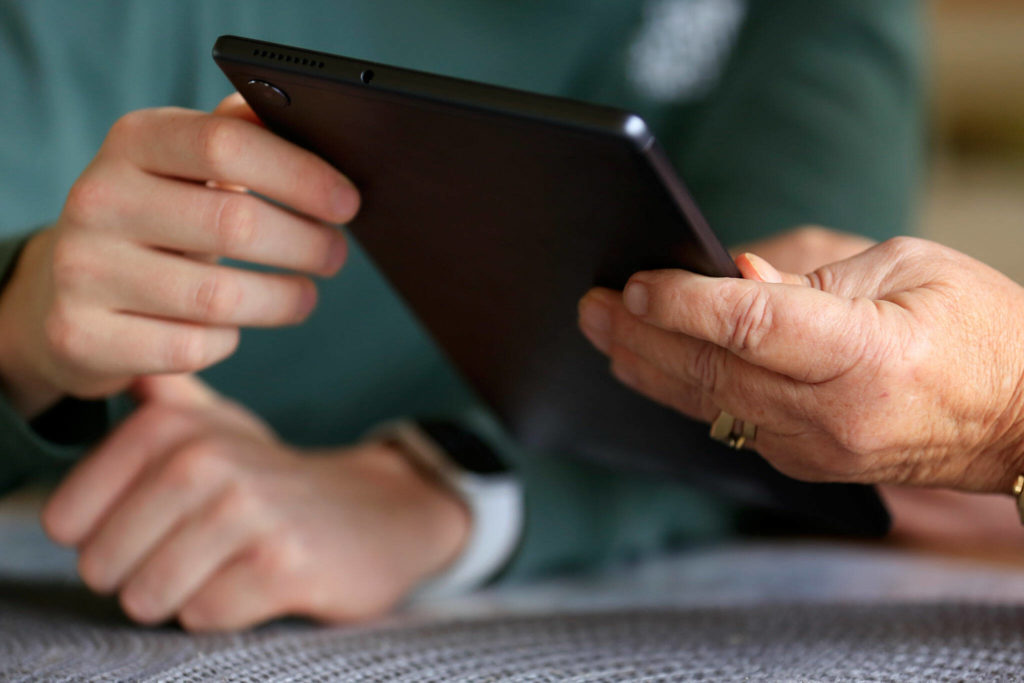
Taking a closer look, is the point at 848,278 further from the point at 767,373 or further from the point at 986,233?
the point at 986,233

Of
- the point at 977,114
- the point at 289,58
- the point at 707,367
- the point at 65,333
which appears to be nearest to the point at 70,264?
the point at 65,333

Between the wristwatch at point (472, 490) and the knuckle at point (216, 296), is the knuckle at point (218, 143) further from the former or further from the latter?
the wristwatch at point (472, 490)

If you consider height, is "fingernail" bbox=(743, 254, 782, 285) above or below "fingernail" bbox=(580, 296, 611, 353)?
above

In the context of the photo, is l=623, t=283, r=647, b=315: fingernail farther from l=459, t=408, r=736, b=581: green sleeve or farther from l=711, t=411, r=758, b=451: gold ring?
l=459, t=408, r=736, b=581: green sleeve

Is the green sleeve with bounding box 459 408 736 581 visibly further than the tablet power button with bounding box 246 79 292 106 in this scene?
Yes

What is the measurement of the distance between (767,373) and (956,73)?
7.87ft

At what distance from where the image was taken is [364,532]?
0.53m

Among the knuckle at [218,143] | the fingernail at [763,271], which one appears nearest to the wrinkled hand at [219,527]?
the knuckle at [218,143]

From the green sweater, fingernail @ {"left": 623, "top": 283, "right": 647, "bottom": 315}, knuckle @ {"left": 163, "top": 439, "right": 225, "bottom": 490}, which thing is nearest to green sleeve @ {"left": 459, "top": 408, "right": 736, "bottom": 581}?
the green sweater

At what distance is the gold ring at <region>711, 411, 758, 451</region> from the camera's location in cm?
36

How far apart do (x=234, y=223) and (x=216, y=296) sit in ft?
0.12

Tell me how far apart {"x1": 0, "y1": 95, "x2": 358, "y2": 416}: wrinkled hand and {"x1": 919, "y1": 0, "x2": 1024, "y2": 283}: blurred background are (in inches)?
85.8

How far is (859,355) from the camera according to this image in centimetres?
29

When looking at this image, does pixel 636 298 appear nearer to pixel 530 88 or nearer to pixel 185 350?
pixel 185 350
